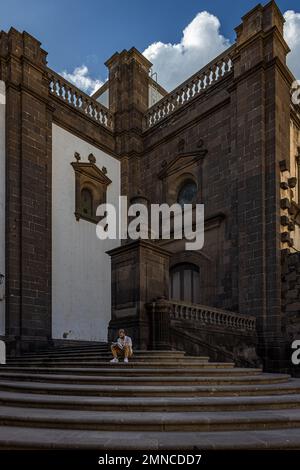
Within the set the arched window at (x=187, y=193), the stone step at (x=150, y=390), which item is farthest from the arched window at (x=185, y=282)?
the stone step at (x=150, y=390)

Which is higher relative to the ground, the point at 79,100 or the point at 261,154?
the point at 79,100

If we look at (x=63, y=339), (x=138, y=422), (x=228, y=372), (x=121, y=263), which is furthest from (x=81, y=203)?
(x=138, y=422)

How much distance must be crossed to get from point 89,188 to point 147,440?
50.3 feet

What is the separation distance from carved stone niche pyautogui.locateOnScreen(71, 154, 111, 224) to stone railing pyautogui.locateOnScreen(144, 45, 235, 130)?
364cm

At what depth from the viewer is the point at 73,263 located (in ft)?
56.4

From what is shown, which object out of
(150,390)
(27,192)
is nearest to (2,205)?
(27,192)

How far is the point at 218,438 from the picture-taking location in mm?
4414

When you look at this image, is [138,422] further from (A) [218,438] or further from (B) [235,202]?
(B) [235,202]

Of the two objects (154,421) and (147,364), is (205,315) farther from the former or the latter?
(154,421)

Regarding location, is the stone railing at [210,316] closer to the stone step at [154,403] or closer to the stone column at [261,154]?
the stone column at [261,154]

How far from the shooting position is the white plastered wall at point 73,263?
1641 centimetres

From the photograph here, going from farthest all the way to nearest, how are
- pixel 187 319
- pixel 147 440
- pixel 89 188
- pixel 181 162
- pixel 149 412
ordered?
pixel 89 188 → pixel 181 162 → pixel 187 319 → pixel 149 412 → pixel 147 440

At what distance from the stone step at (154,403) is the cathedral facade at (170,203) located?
4864 mm

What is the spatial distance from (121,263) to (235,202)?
5.73 meters
